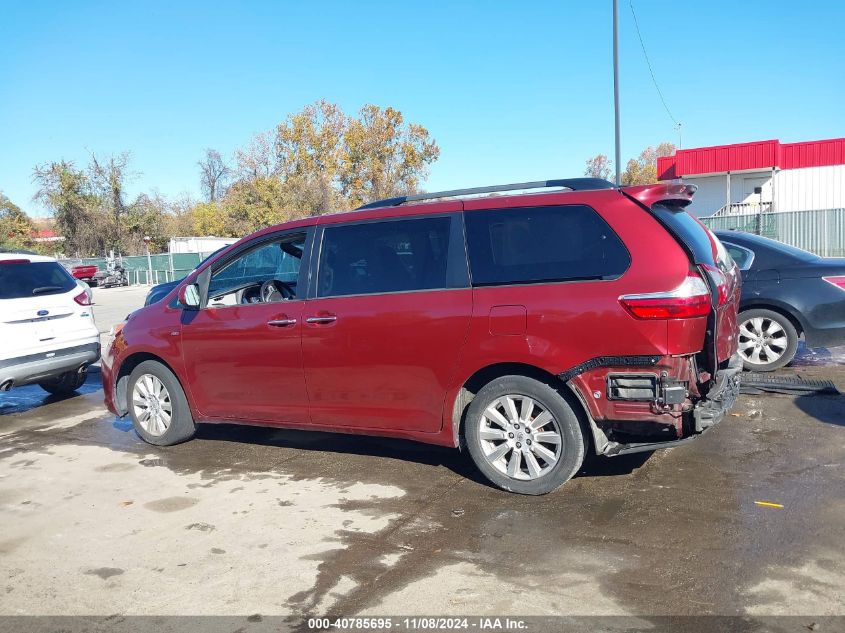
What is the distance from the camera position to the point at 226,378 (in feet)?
18.9

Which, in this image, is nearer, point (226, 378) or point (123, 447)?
point (226, 378)

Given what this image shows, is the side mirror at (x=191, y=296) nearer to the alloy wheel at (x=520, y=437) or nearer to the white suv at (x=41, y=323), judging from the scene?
the alloy wheel at (x=520, y=437)

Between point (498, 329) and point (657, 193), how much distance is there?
4.26 ft

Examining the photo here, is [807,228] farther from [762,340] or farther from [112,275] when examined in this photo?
[112,275]

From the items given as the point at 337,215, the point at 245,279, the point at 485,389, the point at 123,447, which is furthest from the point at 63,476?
the point at 485,389

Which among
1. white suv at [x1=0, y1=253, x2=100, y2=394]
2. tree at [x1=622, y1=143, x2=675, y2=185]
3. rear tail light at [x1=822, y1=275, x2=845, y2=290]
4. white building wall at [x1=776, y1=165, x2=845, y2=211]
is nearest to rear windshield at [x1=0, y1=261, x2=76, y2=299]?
white suv at [x1=0, y1=253, x2=100, y2=394]

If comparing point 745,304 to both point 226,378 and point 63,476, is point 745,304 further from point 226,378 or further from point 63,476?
point 63,476

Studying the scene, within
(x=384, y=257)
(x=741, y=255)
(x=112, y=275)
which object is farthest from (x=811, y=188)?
(x=384, y=257)

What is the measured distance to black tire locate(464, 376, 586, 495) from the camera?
14.5ft

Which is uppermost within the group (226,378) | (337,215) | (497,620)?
(337,215)

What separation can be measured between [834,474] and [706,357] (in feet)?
4.39

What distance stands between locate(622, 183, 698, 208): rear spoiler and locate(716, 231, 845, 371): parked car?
3.56 meters

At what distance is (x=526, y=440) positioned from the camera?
4.57 metres

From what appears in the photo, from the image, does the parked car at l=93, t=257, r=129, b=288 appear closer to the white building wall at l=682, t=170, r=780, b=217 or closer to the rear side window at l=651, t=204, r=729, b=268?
the white building wall at l=682, t=170, r=780, b=217
